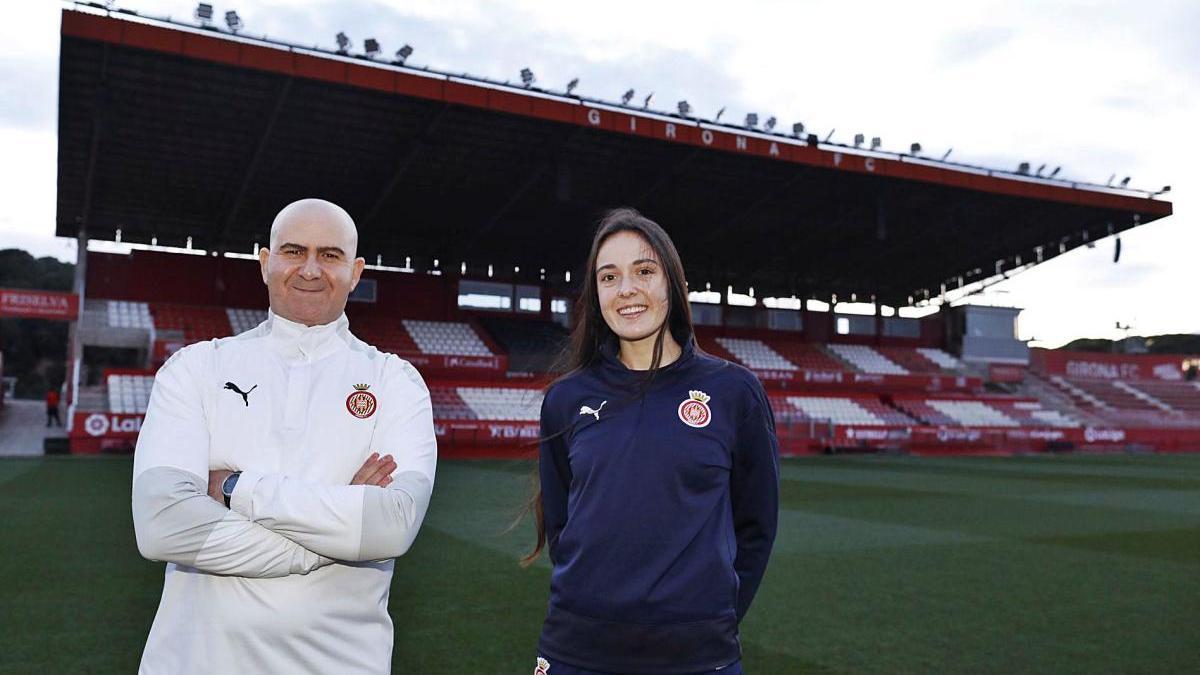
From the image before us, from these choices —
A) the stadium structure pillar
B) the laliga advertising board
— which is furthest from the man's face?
the stadium structure pillar

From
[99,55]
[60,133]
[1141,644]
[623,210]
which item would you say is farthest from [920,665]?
[60,133]

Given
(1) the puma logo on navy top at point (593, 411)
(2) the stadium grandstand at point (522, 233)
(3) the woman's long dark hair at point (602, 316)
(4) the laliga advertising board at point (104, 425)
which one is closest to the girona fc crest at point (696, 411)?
(3) the woman's long dark hair at point (602, 316)

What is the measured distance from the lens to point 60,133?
2091 cm

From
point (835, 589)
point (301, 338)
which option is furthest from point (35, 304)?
point (301, 338)

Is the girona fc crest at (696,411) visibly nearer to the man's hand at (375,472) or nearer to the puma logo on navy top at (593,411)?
the puma logo on navy top at (593,411)

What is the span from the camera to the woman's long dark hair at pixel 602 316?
2.42m

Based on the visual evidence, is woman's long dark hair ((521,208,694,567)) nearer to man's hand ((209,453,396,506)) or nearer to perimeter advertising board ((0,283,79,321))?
man's hand ((209,453,396,506))

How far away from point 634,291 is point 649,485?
0.55 metres

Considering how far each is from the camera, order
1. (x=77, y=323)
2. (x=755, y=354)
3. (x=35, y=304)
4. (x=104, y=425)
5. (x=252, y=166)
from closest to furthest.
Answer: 1. (x=104, y=425)
2. (x=252, y=166)
3. (x=35, y=304)
4. (x=77, y=323)
5. (x=755, y=354)

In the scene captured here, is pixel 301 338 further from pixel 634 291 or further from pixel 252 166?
pixel 252 166

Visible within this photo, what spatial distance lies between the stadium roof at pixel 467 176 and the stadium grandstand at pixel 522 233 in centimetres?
9

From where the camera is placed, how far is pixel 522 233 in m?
30.1

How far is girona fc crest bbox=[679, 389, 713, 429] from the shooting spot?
90.1 inches

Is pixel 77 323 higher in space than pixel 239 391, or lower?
higher
